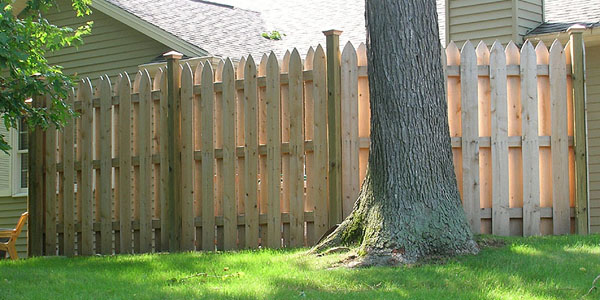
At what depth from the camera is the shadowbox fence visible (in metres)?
7.87

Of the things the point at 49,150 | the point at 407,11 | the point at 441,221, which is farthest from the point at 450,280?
the point at 49,150

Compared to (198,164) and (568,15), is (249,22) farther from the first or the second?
(198,164)

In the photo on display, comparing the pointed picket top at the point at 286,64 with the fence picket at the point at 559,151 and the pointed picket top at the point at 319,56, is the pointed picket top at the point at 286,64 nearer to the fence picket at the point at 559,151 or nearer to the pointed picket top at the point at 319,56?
the pointed picket top at the point at 319,56

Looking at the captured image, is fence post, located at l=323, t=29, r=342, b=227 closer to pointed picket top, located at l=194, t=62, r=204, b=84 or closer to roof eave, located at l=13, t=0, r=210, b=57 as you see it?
pointed picket top, located at l=194, t=62, r=204, b=84

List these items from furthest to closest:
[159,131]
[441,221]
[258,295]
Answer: [159,131], [441,221], [258,295]

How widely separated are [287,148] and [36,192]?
377cm

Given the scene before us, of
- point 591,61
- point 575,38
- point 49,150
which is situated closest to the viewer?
point 575,38

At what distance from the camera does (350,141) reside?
8008mm

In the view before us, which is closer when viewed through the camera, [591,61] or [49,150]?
[49,150]

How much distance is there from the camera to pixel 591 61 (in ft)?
39.1

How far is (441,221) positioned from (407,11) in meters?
1.81

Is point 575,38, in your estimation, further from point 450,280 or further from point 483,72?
point 450,280

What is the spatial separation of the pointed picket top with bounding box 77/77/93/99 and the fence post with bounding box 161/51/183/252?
130 cm

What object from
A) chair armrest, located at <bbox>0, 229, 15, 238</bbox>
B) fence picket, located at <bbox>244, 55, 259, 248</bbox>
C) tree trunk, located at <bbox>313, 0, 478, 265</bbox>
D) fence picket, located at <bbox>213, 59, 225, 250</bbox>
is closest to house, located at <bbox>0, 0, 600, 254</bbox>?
chair armrest, located at <bbox>0, 229, 15, 238</bbox>
